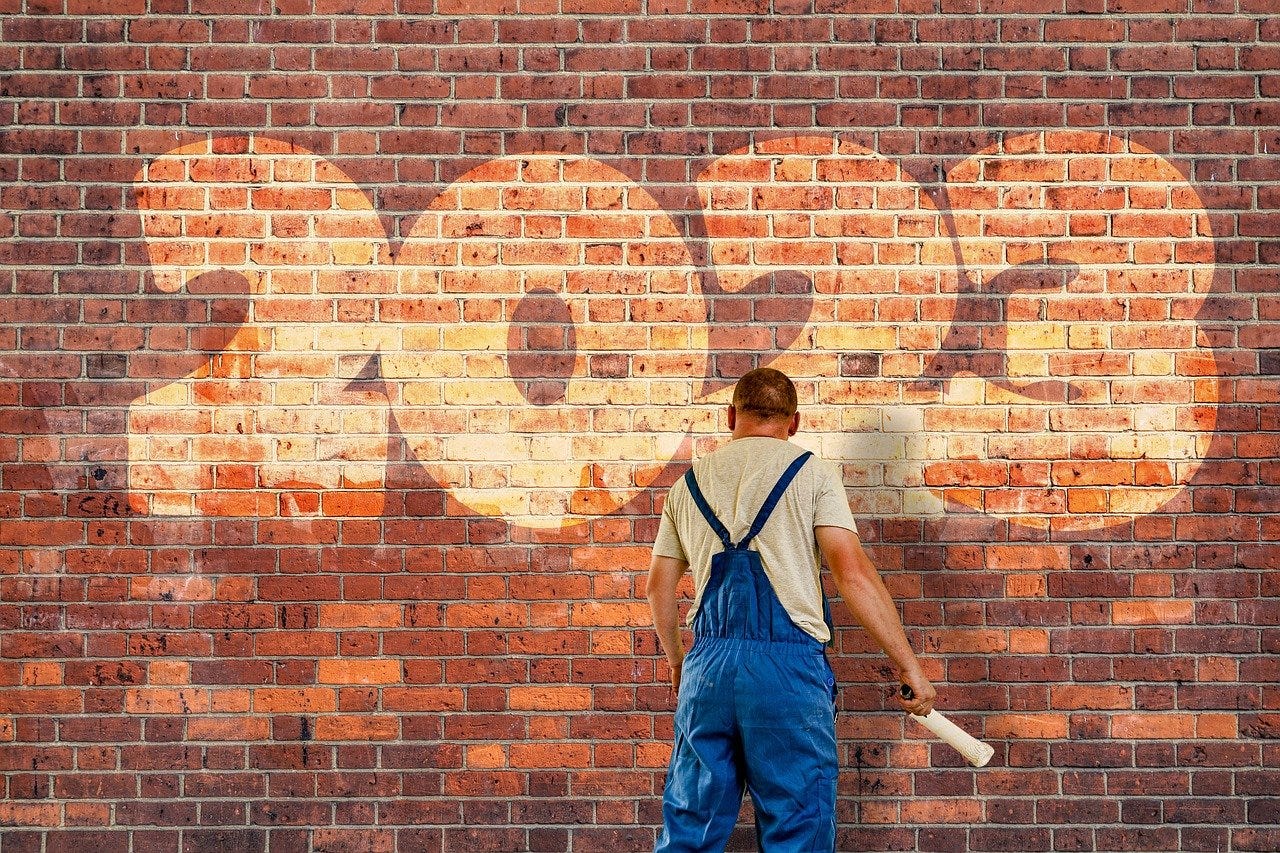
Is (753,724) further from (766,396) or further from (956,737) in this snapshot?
(766,396)

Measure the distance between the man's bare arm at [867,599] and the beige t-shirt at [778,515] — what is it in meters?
0.04

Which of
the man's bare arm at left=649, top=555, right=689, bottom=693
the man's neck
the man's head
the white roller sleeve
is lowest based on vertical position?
the white roller sleeve

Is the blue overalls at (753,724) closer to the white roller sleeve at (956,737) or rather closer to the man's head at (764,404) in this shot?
the man's head at (764,404)

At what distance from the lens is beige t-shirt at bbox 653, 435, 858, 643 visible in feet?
9.83

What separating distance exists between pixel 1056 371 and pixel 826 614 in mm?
1229

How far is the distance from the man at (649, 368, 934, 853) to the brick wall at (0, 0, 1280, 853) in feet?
1.81

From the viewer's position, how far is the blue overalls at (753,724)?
9.52ft

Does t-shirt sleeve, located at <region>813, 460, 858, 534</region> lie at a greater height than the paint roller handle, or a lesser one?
greater

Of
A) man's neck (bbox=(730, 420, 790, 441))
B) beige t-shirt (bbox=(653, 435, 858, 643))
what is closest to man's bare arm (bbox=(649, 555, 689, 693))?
beige t-shirt (bbox=(653, 435, 858, 643))

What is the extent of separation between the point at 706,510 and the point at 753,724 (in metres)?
0.63

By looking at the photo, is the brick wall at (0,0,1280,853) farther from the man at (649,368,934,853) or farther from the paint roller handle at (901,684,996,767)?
the man at (649,368,934,853)

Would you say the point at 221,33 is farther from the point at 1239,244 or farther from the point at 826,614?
the point at 1239,244

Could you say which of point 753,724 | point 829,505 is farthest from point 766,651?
point 829,505

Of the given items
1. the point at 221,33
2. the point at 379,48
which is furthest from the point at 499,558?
the point at 221,33
